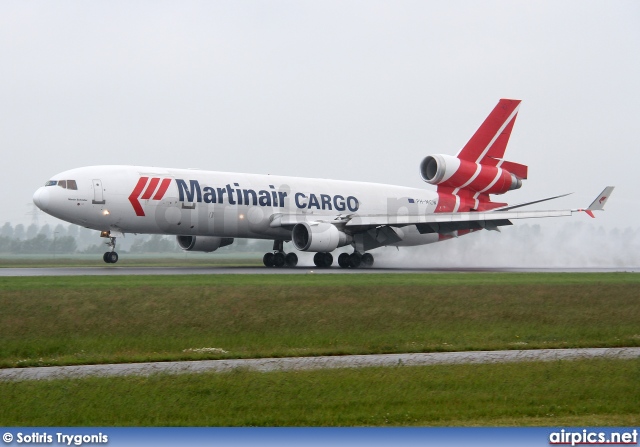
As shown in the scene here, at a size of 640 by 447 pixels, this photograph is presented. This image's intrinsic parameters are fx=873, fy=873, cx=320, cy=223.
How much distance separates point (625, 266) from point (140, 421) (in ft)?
160

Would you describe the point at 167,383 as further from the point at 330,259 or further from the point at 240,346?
the point at 330,259

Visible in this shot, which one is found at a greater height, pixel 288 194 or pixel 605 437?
pixel 288 194

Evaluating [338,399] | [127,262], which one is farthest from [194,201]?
[338,399]

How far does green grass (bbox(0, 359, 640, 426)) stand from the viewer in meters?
12.3

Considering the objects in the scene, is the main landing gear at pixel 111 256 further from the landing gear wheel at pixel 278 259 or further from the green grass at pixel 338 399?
the green grass at pixel 338 399

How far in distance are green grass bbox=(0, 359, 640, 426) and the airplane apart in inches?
1035

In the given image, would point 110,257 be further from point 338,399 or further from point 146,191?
point 338,399

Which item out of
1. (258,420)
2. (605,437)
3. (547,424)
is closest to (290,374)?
(258,420)

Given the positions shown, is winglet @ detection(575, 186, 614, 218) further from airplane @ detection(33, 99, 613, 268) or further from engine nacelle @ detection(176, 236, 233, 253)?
engine nacelle @ detection(176, 236, 233, 253)

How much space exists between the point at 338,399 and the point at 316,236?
98.3 feet

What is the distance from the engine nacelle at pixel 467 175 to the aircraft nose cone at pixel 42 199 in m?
23.0

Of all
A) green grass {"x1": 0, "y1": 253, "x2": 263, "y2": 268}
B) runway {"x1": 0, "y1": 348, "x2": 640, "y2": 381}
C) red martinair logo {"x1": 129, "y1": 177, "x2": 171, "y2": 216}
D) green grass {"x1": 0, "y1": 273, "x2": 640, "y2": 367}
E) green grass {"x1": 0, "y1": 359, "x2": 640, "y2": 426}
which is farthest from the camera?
green grass {"x1": 0, "y1": 253, "x2": 263, "y2": 268}

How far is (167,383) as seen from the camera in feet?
47.8

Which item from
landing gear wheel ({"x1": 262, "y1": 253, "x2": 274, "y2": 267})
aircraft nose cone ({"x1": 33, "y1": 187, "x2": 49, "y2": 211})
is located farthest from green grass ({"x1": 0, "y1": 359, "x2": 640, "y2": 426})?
landing gear wheel ({"x1": 262, "y1": 253, "x2": 274, "y2": 267})
